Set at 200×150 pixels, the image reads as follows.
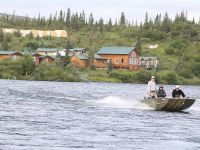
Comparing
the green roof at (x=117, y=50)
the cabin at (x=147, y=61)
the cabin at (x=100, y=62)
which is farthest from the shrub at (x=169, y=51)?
the cabin at (x=100, y=62)

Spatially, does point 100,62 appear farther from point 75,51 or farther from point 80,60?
point 75,51

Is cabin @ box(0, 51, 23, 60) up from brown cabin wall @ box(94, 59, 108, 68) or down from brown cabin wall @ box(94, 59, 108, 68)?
up

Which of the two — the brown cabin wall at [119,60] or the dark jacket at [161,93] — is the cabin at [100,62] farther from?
the dark jacket at [161,93]

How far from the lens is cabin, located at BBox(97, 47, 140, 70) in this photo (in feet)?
492

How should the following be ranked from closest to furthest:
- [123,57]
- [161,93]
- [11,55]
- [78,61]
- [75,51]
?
1. [161,93]
2. [11,55]
3. [78,61]
4. [123,57]
5. [75,51]

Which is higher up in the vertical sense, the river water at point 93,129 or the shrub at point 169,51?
the shrub at point 169,51

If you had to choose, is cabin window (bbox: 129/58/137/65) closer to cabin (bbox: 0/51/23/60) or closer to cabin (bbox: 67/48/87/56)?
cabin (bbox: 67/48/87/56)

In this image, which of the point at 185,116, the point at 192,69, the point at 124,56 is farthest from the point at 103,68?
the point at 185,116

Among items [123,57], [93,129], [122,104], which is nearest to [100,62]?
[123,57]

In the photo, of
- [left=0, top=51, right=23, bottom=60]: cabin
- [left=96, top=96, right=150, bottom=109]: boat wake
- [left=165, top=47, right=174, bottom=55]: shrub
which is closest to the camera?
→ [left=96, top=96, right=150, bottom=109]: boat wake

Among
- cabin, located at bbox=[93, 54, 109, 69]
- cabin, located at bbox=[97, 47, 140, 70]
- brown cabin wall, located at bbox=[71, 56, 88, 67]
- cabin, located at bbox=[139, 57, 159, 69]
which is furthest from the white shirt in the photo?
cabin, located at bbox=[139, 57, 159, 69]

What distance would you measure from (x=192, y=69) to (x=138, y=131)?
4769 inches

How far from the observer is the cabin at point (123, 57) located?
5901 inches

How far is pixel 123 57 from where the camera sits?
150 meters
